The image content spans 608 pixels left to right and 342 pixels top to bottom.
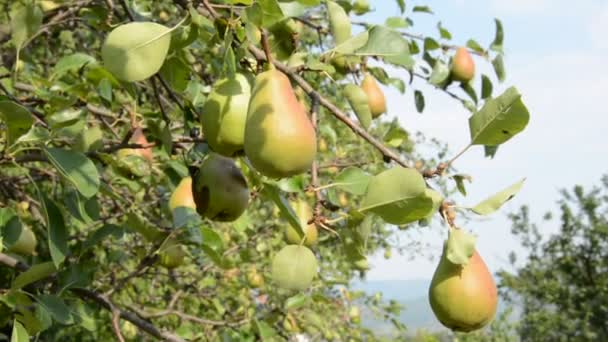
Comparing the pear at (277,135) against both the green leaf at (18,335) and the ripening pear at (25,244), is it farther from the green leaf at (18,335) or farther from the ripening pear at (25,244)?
the ripening pear at (25,244)

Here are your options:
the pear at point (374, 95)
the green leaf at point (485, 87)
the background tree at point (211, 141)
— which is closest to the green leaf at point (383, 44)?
the background tree at point (211, 141)

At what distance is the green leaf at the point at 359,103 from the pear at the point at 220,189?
20cm

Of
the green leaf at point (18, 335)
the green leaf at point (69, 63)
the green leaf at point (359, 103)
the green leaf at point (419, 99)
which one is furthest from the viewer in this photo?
the green leaf at point (419, 99)

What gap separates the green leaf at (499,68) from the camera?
196cm

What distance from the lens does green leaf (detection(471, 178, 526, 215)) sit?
0.81 meters

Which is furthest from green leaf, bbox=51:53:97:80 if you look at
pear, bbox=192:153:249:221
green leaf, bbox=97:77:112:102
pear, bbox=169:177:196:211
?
pear, bbox=192:153:249:221

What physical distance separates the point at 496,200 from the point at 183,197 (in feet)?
2.39

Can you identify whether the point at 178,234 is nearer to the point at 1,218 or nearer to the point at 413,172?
the point at 1,218

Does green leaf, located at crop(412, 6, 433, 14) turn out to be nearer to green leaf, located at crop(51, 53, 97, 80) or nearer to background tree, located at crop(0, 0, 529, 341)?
background tree, located at crop(0, 0, 529, 341)

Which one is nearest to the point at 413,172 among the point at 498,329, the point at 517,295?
the point at 498,329

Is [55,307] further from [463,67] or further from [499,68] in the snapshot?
[499,68]

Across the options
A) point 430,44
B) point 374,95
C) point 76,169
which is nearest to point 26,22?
point 76,169

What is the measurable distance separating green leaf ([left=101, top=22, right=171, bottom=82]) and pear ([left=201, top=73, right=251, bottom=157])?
0.08 metres

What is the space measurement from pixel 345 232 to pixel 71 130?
60 cm
